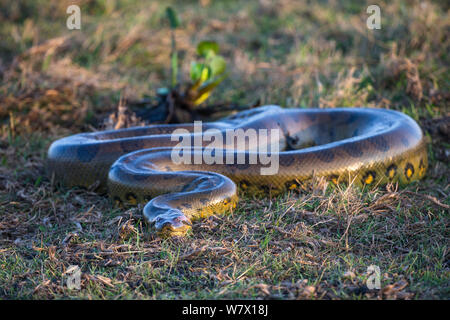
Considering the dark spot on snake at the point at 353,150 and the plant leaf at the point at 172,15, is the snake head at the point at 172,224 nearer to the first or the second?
the dark spot on snake at the point at 353,150

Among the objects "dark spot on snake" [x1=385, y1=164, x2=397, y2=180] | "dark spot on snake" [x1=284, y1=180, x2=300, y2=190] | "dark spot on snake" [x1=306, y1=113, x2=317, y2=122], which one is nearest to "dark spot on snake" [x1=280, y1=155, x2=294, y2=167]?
"dark spot on snake" [x1=284, y1=180, x2=300, y2=190]

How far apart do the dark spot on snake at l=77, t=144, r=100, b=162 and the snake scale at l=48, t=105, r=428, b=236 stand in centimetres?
1

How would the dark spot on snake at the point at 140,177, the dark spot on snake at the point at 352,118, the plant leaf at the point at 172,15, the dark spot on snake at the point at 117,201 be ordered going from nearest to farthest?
the dark spot on snake at the point at 140,177, the dark spot on snake at the point at 117,201, the dark spot on snake at the point at 352,118, the plant leaf at the point at 172,15

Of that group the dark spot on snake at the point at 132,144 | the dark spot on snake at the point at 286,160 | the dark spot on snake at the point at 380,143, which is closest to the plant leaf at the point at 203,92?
the dark spot on snake at the point at 132,144

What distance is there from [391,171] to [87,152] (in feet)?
10.8

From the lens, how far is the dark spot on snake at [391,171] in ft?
17.8

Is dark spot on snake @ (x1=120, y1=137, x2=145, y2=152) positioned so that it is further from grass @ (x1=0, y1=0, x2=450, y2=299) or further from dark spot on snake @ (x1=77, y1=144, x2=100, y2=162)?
grass @ (x1=0, y1=0, x2=450, y2=299)

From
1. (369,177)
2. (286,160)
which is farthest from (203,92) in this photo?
(369,177)

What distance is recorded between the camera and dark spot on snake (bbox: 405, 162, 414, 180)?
5.55 m

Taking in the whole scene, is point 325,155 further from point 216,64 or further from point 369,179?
point 216,64

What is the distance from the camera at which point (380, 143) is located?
215 inches

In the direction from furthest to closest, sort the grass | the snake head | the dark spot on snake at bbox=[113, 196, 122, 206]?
the dark spot on snake at bbox=[113, 196, 122, 206], the snake head, the grass

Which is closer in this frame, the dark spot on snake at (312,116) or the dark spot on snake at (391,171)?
the dark spot on snake at (391,171)

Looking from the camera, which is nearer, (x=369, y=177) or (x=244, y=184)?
(x=244, y=184)
